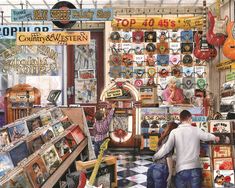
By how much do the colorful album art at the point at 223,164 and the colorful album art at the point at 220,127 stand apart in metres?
0.32

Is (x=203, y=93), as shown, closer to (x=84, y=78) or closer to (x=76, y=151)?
(x=84, y=78)

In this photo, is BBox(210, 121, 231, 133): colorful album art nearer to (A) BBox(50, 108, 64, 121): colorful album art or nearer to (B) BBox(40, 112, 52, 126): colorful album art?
(B) BBox(40, 112, 52, 126): colorful album art

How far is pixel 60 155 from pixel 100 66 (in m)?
7.74

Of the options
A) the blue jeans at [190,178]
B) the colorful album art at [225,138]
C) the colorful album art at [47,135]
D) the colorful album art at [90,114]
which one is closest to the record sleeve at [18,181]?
the colorful album art at [47,135]

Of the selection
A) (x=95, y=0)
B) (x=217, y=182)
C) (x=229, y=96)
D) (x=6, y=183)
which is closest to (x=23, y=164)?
(x=6, y=183)

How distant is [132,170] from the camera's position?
7426mm

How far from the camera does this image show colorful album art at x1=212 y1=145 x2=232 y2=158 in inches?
155

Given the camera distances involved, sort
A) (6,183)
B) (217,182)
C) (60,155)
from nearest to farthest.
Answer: (6,183), (217,182), (60,155)

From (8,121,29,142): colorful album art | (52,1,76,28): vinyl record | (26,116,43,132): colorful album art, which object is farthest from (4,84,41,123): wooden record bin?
(8,121,29,142): colorful album art

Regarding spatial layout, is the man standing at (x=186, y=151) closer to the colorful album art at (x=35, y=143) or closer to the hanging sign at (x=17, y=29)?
the colorful album art at (x=35, y=143)

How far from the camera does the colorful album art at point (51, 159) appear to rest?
3.82m

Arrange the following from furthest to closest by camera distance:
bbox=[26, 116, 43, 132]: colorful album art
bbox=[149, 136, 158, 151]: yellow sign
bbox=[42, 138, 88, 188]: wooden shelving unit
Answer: bbox=[149, 136, 158, 151]: yellow sign, bbox=[26, 116, 43, 132]: colorful album art, bbox=[42, 138, 88, 188]: wooden shelving unit

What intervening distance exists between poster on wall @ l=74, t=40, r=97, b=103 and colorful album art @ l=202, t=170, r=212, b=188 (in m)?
8.05

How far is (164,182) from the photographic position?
4855 mm
